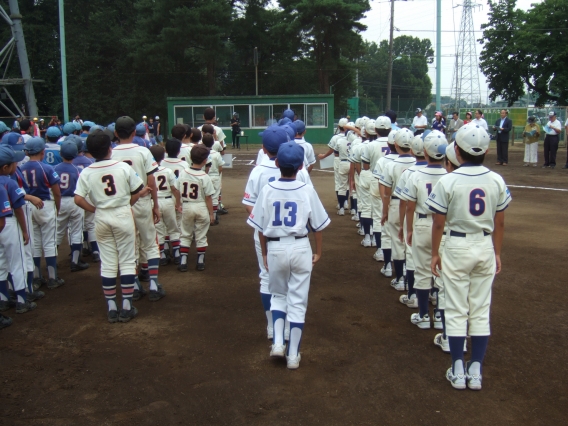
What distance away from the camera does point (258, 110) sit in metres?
33.8

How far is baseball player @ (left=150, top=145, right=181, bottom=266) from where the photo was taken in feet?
25.2

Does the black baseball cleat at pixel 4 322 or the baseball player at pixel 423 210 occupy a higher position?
the baseball player at pixel 423 210

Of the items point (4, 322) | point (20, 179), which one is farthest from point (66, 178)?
point (4, 322)

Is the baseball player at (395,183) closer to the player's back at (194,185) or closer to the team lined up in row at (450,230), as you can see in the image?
the team lined up in row at (450,230)

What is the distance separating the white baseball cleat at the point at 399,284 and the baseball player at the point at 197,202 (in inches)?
108

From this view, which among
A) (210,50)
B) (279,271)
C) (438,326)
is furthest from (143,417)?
(210,50)

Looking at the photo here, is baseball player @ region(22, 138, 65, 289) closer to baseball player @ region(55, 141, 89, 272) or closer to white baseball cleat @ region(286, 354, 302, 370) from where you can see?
baseball player @ region(55, 141, 89, 272)

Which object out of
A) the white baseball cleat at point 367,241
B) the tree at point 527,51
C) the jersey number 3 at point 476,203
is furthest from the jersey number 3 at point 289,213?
the tree at point 527,51

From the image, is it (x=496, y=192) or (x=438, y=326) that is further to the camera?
(x=438, y=326)

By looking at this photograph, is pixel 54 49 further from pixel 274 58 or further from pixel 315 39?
pixel 315 39

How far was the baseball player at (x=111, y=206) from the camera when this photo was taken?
5.81m

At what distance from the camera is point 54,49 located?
4662 centimetres

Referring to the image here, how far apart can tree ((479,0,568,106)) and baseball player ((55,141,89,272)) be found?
113 feet

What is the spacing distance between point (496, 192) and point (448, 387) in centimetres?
167
